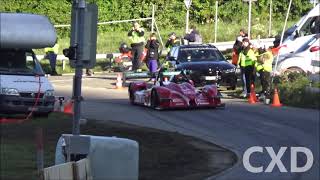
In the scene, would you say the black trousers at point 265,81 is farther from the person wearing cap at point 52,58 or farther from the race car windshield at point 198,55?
the person wearing cap at point 52,58

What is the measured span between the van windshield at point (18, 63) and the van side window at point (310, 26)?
37.7 ft

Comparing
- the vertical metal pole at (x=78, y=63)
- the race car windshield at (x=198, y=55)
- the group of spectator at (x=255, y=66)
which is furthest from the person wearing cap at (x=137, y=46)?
the vertical metal pole at (x=78, y=63)

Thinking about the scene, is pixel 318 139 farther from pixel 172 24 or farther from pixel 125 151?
pixel 172 24

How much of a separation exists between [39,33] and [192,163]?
803cm

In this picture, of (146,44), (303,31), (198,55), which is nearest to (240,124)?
(198,55)

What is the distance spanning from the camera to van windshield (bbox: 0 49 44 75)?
20562 millimetres

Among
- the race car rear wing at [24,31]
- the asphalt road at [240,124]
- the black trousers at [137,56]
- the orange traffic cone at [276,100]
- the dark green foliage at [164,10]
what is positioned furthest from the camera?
the dark green foliage at [164,10]

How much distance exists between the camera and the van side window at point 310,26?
28.6m

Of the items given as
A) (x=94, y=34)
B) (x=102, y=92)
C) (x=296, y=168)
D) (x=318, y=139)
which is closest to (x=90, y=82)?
(x=102, y=92)

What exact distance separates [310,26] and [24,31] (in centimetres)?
1277

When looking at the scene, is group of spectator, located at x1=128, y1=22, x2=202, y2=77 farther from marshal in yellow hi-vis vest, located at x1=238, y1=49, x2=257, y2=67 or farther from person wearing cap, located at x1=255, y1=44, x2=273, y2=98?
person wearing cap, located at x1=255, y1=44, x2=273, y2=98

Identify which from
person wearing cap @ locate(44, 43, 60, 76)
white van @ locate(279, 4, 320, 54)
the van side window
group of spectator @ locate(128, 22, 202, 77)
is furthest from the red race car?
person wearing cap @ locate(44, 43, 60, 76)

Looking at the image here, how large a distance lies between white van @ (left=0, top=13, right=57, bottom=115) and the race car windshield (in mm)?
7711

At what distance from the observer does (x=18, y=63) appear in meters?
21.0
